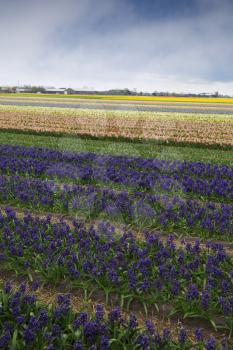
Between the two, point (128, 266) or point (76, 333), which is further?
point (128, 266)

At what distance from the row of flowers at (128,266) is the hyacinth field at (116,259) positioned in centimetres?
2

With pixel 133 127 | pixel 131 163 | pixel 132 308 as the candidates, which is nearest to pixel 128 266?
pixel 132 308

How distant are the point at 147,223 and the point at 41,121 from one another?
25.4 metres

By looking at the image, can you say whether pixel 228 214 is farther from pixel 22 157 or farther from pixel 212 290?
pixel 22 157

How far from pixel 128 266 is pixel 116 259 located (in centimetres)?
23

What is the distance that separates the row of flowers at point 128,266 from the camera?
5781mm

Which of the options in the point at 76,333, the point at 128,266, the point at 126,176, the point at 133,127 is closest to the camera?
the point at 76,333

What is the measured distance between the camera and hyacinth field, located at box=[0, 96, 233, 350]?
16.3 ft

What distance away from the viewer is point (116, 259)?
22.1ft

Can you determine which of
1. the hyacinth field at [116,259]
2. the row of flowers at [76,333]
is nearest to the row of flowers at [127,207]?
Result: the hyacinth field at [116,259]

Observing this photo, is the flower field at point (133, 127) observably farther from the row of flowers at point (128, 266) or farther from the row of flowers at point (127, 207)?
the row of flowers at point (128, 266)

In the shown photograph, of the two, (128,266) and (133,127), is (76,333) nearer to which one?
(128,266)

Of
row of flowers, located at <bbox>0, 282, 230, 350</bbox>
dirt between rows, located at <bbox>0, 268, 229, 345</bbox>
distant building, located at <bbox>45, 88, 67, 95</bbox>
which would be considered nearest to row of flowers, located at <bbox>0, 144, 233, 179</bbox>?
dirt between rows, located at <bbox>0, 268, 229, 345</bbox>

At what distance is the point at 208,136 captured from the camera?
25734mm
